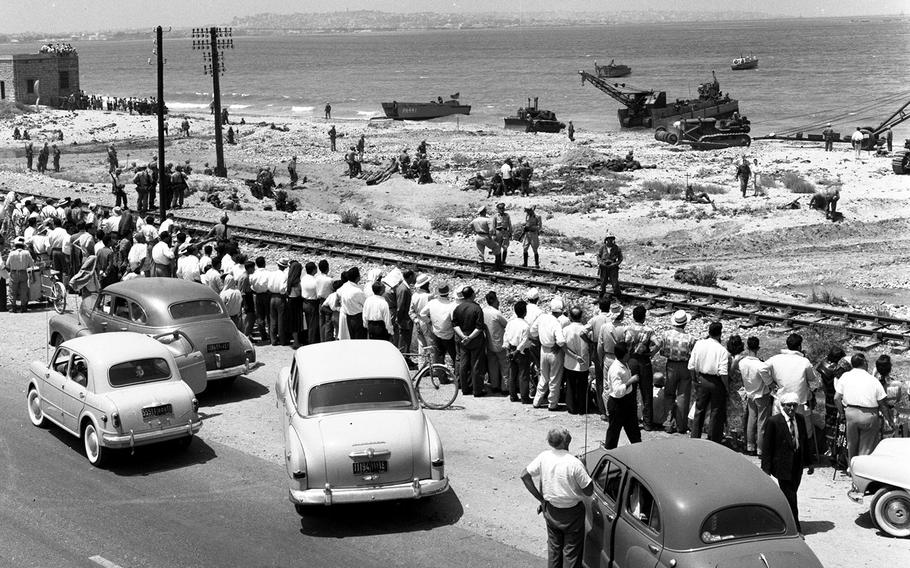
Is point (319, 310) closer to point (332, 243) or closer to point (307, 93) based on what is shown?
point (332, 243)

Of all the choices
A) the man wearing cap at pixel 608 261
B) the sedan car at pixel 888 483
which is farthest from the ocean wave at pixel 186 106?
the sedan car at pixel 888 483

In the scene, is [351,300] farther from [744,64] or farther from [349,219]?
[744,64]

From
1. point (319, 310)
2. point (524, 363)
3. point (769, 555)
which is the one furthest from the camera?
point (319, 310)

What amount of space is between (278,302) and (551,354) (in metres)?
5.40

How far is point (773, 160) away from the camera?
4803 cm

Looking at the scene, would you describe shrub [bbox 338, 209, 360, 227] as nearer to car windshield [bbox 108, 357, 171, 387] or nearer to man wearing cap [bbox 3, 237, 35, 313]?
man wearing cap [bbox 3, 237, 35, 313]

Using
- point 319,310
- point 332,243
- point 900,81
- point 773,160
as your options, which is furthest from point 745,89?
point 319,310

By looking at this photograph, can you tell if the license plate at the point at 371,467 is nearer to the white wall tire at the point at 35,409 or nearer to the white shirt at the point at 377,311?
the white shirt at the point at 377,311

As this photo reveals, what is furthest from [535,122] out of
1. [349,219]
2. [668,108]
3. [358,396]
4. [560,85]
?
[560,85]

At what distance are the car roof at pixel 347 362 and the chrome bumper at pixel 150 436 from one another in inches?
63.9

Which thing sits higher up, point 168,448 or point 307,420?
point 307,420

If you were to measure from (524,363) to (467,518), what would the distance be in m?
3.95

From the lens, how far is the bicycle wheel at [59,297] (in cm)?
2067

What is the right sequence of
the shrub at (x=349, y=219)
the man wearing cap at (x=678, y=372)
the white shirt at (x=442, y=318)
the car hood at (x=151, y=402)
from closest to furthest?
the car hood at (x=151, y=402) → the man wearing cap at (x=678, y=372) → the white shirt at (x=442, y=318) → the shrub at (x=349, y=219)
